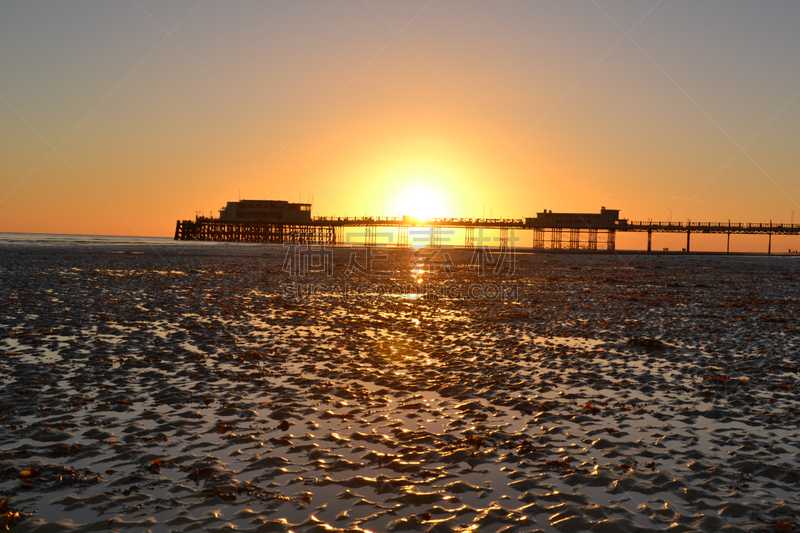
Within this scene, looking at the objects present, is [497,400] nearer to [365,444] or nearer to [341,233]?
[365,444]

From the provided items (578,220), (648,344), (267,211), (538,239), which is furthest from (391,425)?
(267,211)

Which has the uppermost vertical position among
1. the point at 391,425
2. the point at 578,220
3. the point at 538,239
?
the point at 578,220

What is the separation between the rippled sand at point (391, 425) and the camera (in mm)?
4848

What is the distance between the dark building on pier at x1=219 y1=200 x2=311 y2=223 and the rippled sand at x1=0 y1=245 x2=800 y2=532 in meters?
140

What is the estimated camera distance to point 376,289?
26.7 meters

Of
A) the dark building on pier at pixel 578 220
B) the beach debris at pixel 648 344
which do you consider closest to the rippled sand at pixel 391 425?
the beach debris at pixel 648 344

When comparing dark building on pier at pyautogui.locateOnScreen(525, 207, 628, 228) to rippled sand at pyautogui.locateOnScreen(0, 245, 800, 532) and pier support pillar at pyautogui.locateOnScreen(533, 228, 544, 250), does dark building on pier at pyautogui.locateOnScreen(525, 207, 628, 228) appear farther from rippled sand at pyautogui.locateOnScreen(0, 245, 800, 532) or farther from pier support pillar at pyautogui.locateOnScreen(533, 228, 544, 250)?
rippled sand at pyautogui.locateOnScreen(0, 245, 800, 532)

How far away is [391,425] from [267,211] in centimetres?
15133

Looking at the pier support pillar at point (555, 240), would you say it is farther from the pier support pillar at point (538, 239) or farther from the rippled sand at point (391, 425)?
the rippled sand at point (391, 425)

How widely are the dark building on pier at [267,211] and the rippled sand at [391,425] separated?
458ft

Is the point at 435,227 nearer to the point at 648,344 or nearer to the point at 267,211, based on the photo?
the point at 267,211

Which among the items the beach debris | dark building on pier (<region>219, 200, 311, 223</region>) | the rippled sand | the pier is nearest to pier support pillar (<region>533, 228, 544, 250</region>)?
the pier

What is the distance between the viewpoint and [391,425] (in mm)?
7094

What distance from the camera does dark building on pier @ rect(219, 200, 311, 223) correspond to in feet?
499
